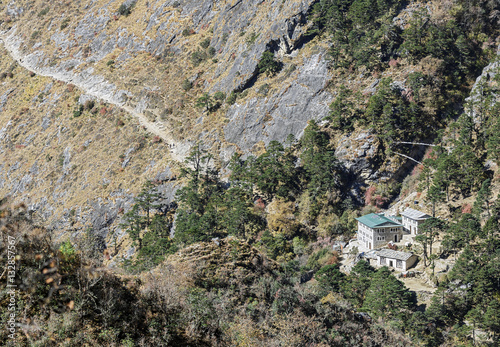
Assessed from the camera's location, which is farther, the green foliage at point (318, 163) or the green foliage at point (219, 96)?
the green foliage at point (219, 96)

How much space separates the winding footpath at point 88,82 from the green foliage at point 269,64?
21.0m

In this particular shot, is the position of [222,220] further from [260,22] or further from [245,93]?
[260,22]

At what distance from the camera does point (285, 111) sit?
64625 mm

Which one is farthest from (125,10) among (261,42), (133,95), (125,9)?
(261,42)

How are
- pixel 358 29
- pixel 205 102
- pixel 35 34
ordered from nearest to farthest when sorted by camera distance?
1. pixel 358 29
2. pixel 205 102
3. pixel 35 34

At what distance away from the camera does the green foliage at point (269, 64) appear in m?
69.4

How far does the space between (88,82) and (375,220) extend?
69076 mm

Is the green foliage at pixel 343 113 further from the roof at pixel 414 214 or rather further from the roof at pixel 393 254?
the roof at pixel 393 254

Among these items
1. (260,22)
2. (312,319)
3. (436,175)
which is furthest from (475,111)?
(312,319)

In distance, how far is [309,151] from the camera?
189ft

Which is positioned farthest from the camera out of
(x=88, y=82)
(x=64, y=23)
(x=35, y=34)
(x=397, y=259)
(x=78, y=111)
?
(x=35, y=34)

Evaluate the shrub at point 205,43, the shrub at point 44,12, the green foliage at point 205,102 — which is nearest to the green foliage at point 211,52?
the shrub at point 205,43

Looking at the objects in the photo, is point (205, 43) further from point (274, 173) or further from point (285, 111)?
point (274, 173)

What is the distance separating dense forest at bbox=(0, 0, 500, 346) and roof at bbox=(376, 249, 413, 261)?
2.14 meters
